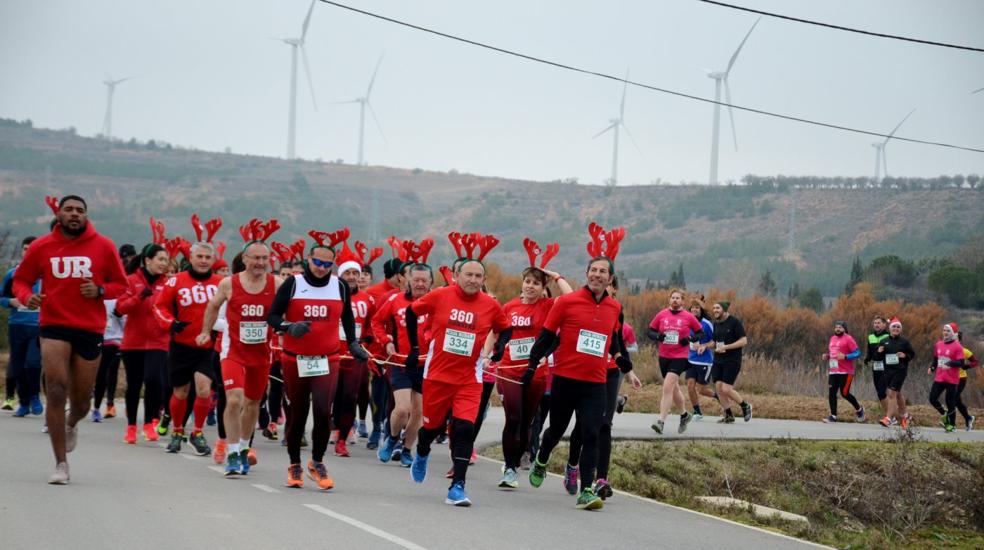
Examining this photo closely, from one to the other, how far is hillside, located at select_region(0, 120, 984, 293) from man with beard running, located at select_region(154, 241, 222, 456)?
74286 millimetres

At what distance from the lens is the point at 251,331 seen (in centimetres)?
1240

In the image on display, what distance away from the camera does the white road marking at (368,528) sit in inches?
359

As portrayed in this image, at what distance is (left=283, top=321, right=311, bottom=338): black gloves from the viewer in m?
11.5

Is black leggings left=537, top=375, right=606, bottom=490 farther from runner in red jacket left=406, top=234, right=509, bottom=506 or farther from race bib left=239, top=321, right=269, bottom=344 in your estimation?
race bib left=239, top=321, right=269, bottom=344

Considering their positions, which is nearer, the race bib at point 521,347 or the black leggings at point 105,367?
the race bib at point 521,347

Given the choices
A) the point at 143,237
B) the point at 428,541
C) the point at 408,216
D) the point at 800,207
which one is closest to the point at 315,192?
the point at 408,216

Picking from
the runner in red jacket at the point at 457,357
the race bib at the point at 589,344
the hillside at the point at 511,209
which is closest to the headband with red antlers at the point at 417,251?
the runner in red jacket at the point at 457,357

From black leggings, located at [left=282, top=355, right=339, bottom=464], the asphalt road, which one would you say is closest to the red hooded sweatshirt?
the asphalt road

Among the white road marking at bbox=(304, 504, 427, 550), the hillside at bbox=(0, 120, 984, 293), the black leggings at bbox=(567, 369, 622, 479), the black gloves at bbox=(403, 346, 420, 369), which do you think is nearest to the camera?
the white road marking at bbox=(304, 504, 427, 550)

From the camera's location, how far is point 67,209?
36.9ft

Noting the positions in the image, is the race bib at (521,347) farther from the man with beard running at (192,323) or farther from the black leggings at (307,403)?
the man with beard running at (192,323)

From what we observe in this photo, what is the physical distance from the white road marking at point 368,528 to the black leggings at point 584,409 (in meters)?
2.45

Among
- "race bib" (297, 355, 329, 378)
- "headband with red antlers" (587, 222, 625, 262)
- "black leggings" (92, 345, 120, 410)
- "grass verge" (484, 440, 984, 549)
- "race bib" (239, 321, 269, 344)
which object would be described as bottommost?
"grass verge" (484, 440, 984, 549)

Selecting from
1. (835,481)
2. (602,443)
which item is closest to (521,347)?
(602,443)
